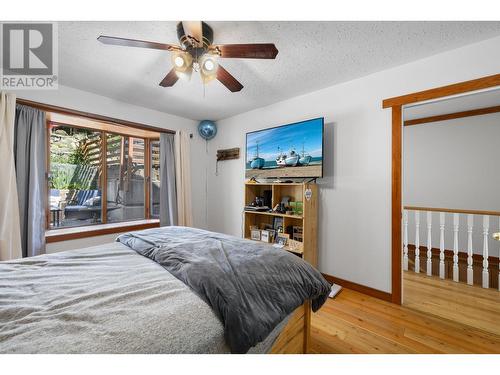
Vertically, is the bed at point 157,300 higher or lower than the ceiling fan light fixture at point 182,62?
lower

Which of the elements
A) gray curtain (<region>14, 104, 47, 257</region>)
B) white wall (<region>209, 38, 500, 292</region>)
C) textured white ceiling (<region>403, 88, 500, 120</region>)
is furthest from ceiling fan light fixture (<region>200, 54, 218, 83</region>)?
textured white ceiling (<region>403, 88, 500, 120</region>)

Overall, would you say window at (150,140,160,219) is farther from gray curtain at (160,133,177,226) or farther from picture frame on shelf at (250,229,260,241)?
picture frame on shelf at (250,229,260,241)

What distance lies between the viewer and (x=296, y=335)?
1.35 meters

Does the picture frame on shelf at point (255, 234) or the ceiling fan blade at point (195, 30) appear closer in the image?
the ceiling fan blade at point (195, 30)

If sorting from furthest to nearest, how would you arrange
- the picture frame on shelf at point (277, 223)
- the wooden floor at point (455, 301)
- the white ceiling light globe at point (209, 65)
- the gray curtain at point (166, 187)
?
1. the gray curtain at point (166, 187)
2. the picture frame on shelf at point (277, 223)
3. the wooden floor at point (455, 301)
4. the white ceiling light globe at point (209, 65)

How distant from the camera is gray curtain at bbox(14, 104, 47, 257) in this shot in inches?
89.8

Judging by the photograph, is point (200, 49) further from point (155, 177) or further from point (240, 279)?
point (155, 177)

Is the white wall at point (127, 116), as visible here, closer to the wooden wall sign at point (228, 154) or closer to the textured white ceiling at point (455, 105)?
the wooden wall sign at point (228, 154)

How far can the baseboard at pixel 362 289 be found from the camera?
2223 millimetres

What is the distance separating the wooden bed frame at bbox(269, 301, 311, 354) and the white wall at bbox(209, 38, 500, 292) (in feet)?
4.17

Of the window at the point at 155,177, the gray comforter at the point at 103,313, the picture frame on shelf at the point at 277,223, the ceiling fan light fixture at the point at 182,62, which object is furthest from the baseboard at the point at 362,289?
the window at the point at 155,177

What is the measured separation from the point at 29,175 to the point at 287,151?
2870mm

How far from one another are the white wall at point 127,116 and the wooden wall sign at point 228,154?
374 millimetres

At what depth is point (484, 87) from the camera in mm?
1758
